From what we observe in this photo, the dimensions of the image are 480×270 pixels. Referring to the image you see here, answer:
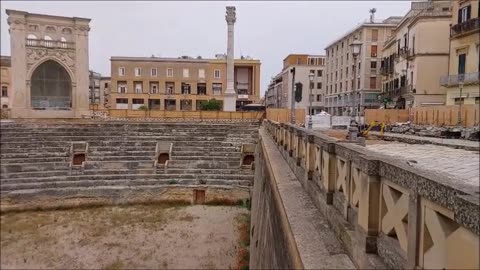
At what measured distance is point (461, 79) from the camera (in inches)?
1083

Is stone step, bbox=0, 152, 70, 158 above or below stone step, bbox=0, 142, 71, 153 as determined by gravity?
below

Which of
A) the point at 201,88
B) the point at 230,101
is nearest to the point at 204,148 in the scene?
the point at 230,101

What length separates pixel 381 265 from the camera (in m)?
2.56

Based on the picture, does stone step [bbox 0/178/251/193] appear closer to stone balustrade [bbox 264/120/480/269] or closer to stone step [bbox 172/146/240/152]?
stone step [bbox 172/146/240/152]

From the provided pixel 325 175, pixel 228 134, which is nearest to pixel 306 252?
pixel 325 175

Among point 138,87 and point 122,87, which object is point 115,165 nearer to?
point 138,87

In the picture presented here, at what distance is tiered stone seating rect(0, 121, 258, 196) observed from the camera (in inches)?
787

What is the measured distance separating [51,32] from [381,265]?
116 feet

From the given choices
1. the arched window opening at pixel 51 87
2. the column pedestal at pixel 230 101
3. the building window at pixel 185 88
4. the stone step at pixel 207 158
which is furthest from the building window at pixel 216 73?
the stone step at pixel 207 158

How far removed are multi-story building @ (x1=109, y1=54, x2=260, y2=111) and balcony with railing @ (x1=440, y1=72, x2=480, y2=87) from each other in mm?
33474

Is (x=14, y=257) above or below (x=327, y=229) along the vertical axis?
below

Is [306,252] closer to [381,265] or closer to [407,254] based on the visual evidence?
[381,265]

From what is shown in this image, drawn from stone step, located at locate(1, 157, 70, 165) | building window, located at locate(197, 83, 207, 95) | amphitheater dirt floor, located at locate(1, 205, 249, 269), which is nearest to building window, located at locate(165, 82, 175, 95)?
building window, located at locate(197, 83, 207, 95)

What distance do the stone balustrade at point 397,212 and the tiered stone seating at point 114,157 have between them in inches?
657
